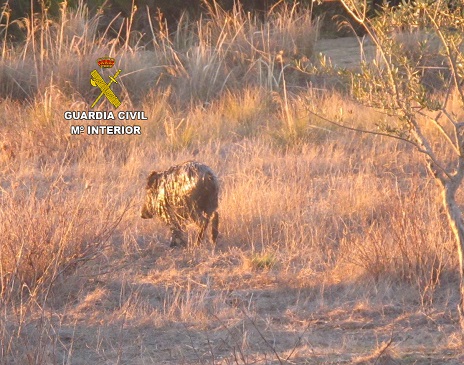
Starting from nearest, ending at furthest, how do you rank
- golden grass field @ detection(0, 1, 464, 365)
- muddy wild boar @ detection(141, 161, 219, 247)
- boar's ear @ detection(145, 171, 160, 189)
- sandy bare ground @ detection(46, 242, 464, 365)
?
sandy bare ground @ detection(46, 242, 464, 365)
golden grass field @ detection(0, 1, 464, 365)
muddy wild boar @ detection(141, 161, 219, 247)
boar's ear @ detection(145, 171, 160, 189)

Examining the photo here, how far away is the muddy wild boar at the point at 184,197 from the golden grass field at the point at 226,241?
0.67 ft

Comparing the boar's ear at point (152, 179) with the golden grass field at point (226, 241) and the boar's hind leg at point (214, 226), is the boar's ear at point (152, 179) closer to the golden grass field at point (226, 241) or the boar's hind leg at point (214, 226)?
the golden grass field at point (226, 241)

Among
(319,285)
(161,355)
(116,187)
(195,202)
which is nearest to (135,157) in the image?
(116,187)

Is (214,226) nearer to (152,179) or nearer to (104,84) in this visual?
(152,179)

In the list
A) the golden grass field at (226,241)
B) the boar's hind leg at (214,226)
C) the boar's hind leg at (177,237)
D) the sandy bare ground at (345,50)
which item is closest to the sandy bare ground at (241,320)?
the golden grass field at (226,241)

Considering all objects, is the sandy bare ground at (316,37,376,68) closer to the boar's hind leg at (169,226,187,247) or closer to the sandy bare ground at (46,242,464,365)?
the boar's hind leg at (169,226,187,247)

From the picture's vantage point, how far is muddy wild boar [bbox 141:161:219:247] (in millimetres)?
6383

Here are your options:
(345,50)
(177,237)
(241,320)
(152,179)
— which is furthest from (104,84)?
(241,320)

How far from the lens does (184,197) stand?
6.50 metres

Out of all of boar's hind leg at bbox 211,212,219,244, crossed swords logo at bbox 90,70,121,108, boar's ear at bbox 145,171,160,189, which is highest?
boar's ear at bbox 145,171,160,189

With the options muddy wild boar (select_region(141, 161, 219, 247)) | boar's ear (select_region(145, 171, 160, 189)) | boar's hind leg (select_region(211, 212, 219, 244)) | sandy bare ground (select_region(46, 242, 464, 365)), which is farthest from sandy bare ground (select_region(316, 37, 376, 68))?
sandy bare ground (select_region(46, 242, 464, 365))

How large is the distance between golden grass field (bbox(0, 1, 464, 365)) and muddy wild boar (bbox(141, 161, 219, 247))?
0.20 meters

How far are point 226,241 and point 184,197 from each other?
57cm

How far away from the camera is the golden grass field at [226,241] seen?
4.84 m
